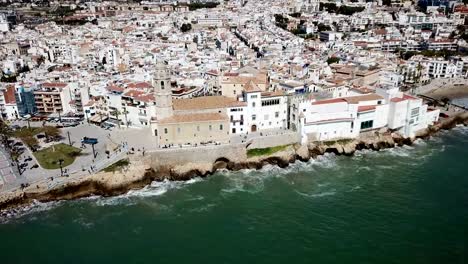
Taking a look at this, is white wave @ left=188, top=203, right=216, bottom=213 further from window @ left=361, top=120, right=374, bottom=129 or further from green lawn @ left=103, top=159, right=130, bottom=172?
window @ left=361, top=120, right=374, bottom=129

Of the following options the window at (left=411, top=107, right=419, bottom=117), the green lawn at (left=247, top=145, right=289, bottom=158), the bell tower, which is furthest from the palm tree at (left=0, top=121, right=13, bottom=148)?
the window at (left=411, top=107, right=419, bottom=117)

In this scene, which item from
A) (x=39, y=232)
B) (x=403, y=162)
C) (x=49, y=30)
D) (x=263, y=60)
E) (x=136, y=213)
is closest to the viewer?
(x=39, y=232)

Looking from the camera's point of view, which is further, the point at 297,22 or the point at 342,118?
the point at 297,22

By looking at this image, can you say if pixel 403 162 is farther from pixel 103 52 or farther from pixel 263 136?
pixel 103 52

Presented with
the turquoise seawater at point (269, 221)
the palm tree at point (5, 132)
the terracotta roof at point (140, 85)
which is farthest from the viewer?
the terracotta roof at point (140, 85)

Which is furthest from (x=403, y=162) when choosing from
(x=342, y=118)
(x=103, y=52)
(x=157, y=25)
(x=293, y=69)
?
(x=157, y=25)

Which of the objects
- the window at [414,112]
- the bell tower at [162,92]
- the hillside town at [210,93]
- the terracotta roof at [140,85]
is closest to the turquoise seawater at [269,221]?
the hillside town at [210,93]

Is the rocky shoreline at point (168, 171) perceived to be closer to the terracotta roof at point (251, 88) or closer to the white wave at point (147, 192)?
the white wave at point (147, 192)

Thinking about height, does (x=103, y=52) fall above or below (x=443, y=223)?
above
